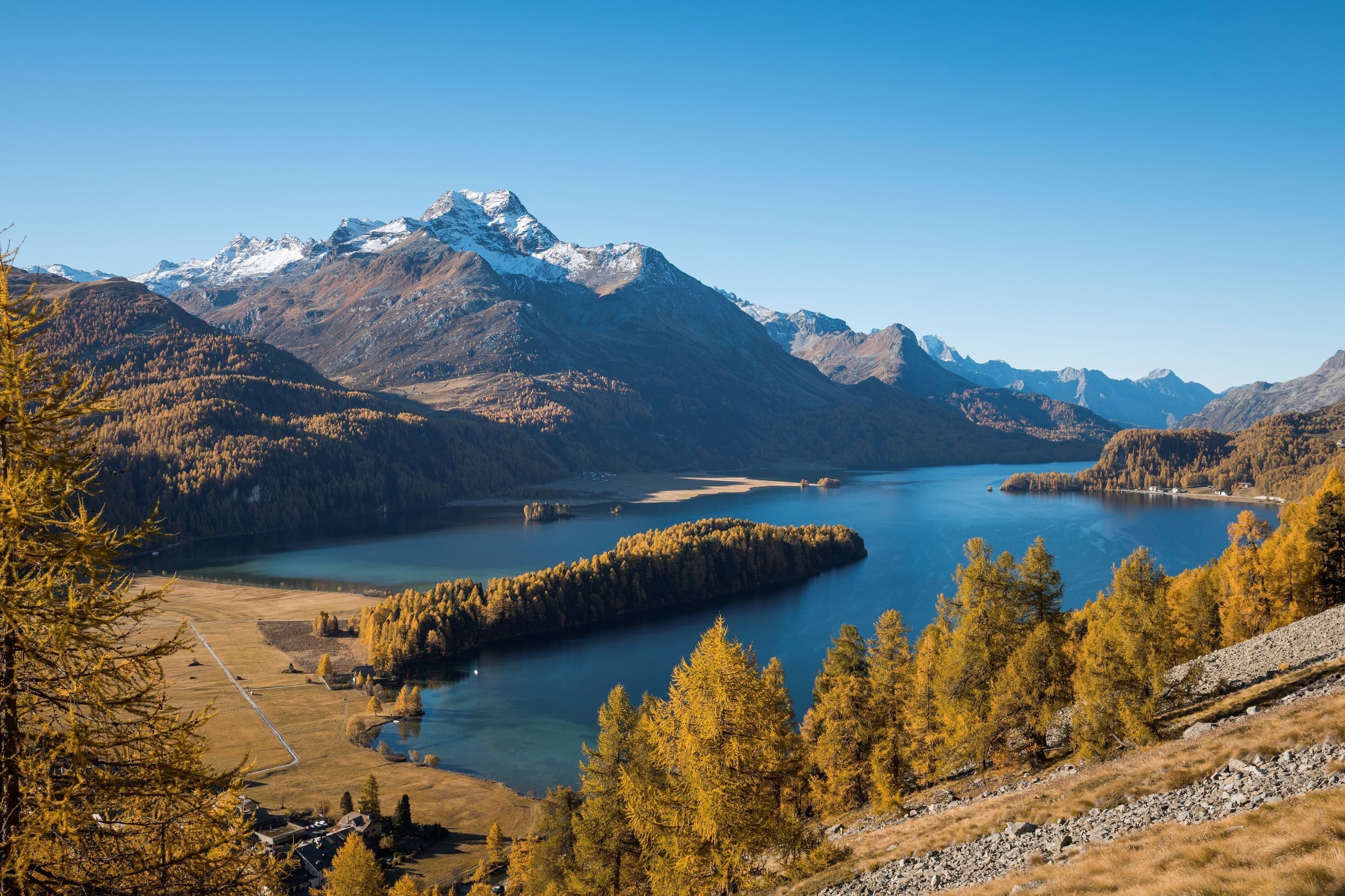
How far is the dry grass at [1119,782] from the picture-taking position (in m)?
23.6

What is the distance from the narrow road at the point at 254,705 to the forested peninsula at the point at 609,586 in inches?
688

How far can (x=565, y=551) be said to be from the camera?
193500mm

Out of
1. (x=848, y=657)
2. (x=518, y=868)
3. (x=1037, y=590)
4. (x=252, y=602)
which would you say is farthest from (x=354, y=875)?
(x=252, y=602)

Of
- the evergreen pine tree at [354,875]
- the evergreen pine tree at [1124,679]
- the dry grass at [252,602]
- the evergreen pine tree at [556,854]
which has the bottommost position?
the evergreen pine tree at [354,875]

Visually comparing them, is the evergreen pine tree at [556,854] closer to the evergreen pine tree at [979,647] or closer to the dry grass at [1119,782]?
the dry grass at [1119,782]

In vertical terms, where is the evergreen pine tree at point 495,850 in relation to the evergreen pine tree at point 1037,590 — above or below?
below

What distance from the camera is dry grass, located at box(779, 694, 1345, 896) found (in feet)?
77.4

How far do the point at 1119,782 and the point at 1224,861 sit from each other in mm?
11284

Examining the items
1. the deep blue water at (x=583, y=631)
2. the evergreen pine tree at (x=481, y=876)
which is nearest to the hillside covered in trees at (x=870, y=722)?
the evergreen pine tree at (x=481, y=876)

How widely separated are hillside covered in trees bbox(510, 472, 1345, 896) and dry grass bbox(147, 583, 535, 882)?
11.4 metres

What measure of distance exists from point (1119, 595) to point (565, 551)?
516 ft

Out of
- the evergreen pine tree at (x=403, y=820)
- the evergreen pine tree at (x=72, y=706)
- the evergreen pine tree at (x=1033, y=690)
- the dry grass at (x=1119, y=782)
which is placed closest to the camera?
the evergreen pine tree at (x=72, y=706)

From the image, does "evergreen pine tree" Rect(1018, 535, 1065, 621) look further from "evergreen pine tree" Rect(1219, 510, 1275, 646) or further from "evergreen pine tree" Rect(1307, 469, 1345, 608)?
"evergreen pine tree" Rect(1219, 510, 1275, 646)

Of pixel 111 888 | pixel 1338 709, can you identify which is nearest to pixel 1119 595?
pixel 1338 709
